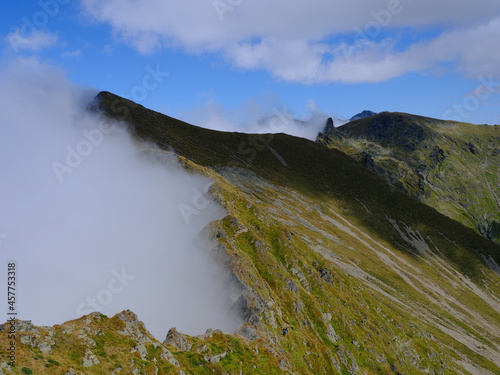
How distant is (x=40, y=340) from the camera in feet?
101

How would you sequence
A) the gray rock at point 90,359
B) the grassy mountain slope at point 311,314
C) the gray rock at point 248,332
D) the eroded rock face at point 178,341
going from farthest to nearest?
1. the gray rock at point 248,332
2. the eroded rock face at point 178,341
3. the grassy mountain slope at point 311,314
4. the gray rock at point 90,359

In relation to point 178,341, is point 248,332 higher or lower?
lower

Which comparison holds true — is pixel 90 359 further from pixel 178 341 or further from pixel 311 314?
pixel 311 314

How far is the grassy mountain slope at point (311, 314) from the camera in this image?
35094mm

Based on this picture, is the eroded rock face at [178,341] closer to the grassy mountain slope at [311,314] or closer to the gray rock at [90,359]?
the grassy mountain slope at [311,314]

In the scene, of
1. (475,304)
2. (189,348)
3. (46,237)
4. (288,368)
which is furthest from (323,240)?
(46,237)

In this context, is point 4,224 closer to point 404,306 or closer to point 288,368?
point 288,368

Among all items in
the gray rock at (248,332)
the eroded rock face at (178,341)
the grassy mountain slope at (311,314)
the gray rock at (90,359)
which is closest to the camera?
the gray rock at (90,359)

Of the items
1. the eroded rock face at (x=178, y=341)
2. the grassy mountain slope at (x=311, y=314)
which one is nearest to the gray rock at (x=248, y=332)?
the grassy mountain slope at (x=311, y=314)

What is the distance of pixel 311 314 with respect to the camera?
2886 inches

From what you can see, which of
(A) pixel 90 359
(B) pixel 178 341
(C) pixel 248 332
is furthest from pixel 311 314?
(A) pixel 90 359

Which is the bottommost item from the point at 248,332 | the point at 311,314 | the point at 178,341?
the point at 311,314

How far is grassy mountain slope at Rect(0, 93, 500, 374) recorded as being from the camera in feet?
115

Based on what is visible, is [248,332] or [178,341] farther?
[248,332]
